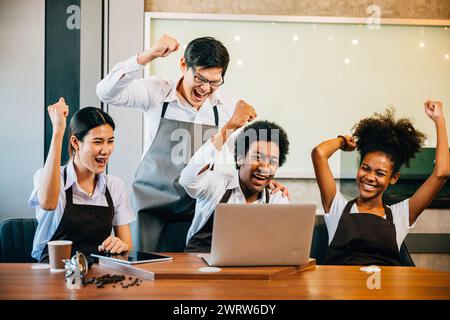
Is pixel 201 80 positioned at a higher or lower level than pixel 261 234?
higher

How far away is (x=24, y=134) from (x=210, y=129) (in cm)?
107

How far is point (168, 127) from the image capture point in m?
2.90

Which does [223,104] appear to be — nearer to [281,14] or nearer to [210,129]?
[210,129]

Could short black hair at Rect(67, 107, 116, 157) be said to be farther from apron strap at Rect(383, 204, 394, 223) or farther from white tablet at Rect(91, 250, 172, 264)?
apron strap at Rect(383, 204, 394, 223)

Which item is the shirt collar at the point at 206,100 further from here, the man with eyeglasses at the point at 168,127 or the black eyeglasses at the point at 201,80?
the black eyeglasses at the point at 201,80

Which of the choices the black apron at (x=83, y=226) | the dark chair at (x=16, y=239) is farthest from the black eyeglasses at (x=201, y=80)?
the dark chair at (x=16, y=239)

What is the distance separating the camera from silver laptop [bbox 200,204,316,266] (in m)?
1.87

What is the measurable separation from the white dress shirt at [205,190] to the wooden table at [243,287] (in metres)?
0.65

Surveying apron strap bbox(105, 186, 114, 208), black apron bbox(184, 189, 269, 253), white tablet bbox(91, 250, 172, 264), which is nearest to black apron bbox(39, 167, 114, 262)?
apron strap bbox(105, 186, 114, 208)

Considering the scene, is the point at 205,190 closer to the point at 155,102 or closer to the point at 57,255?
the point at 155,102

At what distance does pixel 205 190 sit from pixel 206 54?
0.77 m

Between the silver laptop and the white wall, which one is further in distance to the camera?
the white wall

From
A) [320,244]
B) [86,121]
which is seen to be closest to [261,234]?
[320,244]

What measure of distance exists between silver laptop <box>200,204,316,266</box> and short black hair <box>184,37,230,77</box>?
1.22 metres
